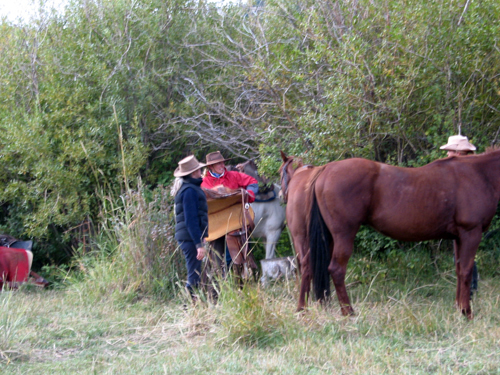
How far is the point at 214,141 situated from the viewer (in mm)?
8234

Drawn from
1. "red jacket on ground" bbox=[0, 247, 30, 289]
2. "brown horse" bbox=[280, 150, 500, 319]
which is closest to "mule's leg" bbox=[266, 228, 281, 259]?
"brown horse" bbox=[280, 150, 500, 319]

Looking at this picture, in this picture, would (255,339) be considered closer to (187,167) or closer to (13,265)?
(187,167)

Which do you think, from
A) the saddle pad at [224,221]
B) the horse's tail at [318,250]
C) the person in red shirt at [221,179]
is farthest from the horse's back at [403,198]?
the person in red shirt at [221,179]

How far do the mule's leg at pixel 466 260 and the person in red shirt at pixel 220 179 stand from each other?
256 cm

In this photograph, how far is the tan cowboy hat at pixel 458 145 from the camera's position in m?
5.37

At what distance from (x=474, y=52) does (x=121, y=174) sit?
527cm

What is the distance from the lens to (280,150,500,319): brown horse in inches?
192

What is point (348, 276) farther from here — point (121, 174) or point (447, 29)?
point (121, 174)

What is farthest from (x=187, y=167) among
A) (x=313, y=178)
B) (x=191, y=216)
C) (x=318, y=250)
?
(x=318, y=250)

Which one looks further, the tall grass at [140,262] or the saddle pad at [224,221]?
the tall grass at [140,262]

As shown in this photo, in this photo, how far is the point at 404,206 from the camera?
494 centimetres

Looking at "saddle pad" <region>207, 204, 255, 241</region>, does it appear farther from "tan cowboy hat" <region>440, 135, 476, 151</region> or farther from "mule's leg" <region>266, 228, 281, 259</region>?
"tan cowboy hat" <region>440, 135, 476, 151</region>

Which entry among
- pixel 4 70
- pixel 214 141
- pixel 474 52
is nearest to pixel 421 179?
pixel 474 52

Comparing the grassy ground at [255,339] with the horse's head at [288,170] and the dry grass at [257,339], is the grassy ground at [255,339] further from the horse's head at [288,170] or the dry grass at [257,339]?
the horse's head at [288,170]
